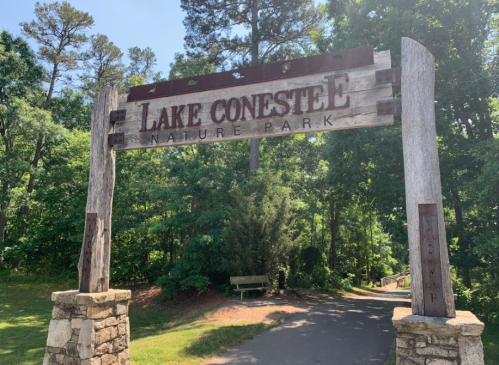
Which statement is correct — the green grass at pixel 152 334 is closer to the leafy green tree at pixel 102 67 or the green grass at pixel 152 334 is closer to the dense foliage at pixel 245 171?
the dense foliage at pixel 245 171

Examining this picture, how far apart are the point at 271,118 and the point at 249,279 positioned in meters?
9.59

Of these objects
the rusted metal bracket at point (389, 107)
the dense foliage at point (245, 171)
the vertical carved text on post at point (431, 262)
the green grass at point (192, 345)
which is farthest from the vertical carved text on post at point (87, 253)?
the dense foliage at point (245, 171)

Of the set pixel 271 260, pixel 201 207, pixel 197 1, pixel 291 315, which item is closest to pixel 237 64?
pixel 197 1

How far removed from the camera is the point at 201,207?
14.7 m

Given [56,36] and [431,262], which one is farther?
[56,36]

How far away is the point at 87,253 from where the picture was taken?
475 centimetres

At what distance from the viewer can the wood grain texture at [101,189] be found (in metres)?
4.78

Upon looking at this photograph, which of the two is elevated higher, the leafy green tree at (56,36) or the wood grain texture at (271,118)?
the leafy green tree at (56,36)

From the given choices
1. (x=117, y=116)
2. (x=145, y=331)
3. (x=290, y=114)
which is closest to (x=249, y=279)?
(x=145, y=331)

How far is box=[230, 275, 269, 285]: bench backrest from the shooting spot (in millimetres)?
12844

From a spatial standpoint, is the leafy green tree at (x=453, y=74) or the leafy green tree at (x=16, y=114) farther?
the leafy green tree at (x=16, y=114)

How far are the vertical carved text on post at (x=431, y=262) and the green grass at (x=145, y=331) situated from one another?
13.5ft

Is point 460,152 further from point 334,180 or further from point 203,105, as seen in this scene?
point 203,105

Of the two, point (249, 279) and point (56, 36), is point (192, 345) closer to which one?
point (249, 279)
